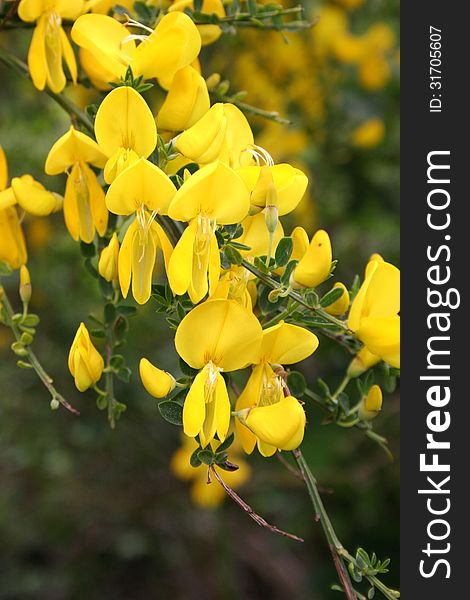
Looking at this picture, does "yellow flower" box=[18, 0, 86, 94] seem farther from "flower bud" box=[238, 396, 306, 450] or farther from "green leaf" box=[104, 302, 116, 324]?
"flower bud" box=[238, 396, 306, 450]

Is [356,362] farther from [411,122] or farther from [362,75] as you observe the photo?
[362,75]

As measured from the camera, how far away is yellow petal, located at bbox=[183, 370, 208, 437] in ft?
1.89

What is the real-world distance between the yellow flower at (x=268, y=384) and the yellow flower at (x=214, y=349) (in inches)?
0.7

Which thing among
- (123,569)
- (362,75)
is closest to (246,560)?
(123,569)

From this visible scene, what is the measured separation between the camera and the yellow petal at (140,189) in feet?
1.94

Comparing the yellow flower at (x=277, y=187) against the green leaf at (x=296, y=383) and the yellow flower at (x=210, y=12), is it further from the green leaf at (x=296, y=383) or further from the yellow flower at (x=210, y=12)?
the yellow flower at (x=210, y=12)

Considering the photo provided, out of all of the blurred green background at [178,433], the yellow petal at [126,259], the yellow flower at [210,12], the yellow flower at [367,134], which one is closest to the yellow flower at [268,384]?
the yellow petal at [126,259]

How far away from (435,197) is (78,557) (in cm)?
141

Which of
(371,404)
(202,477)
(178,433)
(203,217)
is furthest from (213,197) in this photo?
(178,433)

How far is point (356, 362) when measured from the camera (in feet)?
2.36

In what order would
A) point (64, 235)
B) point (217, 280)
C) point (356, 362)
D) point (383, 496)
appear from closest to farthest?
1. point (217, 280)
2. point (356, 362)
3. point (64, 235)
4. point (383, 496)

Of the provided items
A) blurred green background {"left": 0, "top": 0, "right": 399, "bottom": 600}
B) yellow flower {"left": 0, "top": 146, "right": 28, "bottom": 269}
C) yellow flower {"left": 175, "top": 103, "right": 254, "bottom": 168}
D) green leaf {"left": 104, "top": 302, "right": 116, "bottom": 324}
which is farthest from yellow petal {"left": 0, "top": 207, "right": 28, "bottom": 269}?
blurred green background {"left": 0, "top": 0, "right": 399, "bottom": 600}

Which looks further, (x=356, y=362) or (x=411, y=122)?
(x=411, y=122)

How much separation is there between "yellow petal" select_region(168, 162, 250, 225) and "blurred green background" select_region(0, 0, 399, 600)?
101cm
